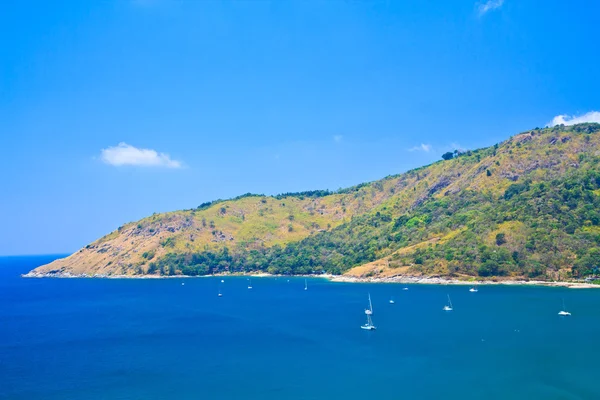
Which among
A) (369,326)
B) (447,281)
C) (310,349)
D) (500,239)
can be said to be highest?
(500,239)

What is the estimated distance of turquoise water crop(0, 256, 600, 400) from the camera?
57125mm

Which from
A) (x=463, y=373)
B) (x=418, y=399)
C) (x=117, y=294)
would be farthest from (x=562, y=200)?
(x=117, y=294)

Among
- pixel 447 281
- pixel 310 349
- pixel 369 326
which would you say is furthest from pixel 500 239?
pixel 310 349

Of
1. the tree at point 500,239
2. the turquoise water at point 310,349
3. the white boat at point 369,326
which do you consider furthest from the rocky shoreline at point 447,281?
the white boat at point 369,326

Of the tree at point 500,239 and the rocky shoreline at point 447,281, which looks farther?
the tree at point 500,239

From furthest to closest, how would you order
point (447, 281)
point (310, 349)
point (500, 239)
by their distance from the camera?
point (500, 239) < point (447, 281) < point (310, 349)

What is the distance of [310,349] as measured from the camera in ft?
249

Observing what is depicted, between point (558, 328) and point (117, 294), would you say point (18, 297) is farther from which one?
point (558, 328)

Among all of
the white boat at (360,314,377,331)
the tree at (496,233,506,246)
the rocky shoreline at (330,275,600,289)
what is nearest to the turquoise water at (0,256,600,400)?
the white boat at (360,314,377,331)

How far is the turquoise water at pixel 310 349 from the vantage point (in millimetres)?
57125

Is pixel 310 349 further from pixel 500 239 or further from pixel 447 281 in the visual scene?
pixel 500 239

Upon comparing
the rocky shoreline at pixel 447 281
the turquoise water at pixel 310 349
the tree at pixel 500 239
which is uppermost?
the tree at pixel 500 239

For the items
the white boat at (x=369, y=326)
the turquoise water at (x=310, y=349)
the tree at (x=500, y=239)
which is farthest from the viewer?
the tree at (x=500, y=239)

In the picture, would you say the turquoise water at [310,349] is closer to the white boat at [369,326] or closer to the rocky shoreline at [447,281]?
the white boat at [369,326]
